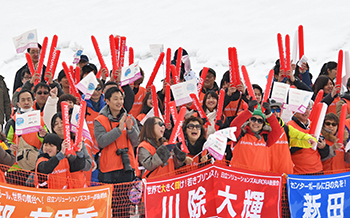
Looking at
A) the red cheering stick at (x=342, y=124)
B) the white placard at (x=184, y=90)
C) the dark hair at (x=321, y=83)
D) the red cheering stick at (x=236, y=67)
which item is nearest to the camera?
the red cheering stick at (x=342, y=124)

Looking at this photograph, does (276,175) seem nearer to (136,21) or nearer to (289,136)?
(289,136)

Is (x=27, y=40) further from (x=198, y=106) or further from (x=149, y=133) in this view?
(x=149, y=133)

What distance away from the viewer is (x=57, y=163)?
4.62 metres

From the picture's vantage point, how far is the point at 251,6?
64.3 feet

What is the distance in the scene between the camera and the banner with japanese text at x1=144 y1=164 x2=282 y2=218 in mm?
4801

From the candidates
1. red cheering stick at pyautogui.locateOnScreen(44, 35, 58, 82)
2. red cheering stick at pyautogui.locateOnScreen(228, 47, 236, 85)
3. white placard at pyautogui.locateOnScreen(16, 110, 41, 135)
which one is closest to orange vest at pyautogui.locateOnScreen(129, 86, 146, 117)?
red cheering stick at pyautogui.locateOnScreen(44, 35, 58, 82)

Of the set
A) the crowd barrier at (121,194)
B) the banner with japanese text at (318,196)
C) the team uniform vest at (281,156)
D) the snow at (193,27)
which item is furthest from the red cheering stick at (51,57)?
the snow at (193,27)

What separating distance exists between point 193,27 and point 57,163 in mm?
14614

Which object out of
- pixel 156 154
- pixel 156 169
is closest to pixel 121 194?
pixel 156 169

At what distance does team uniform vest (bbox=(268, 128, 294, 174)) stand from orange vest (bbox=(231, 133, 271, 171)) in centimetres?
12

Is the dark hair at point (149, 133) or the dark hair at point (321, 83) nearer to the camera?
the dark hair at point (149, 133)

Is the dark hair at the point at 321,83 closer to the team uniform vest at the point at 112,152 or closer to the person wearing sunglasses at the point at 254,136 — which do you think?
the person wearing sunglasses at the point at 254,136

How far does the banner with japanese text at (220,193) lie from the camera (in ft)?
15.8

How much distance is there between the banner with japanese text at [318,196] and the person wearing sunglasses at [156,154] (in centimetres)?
113
